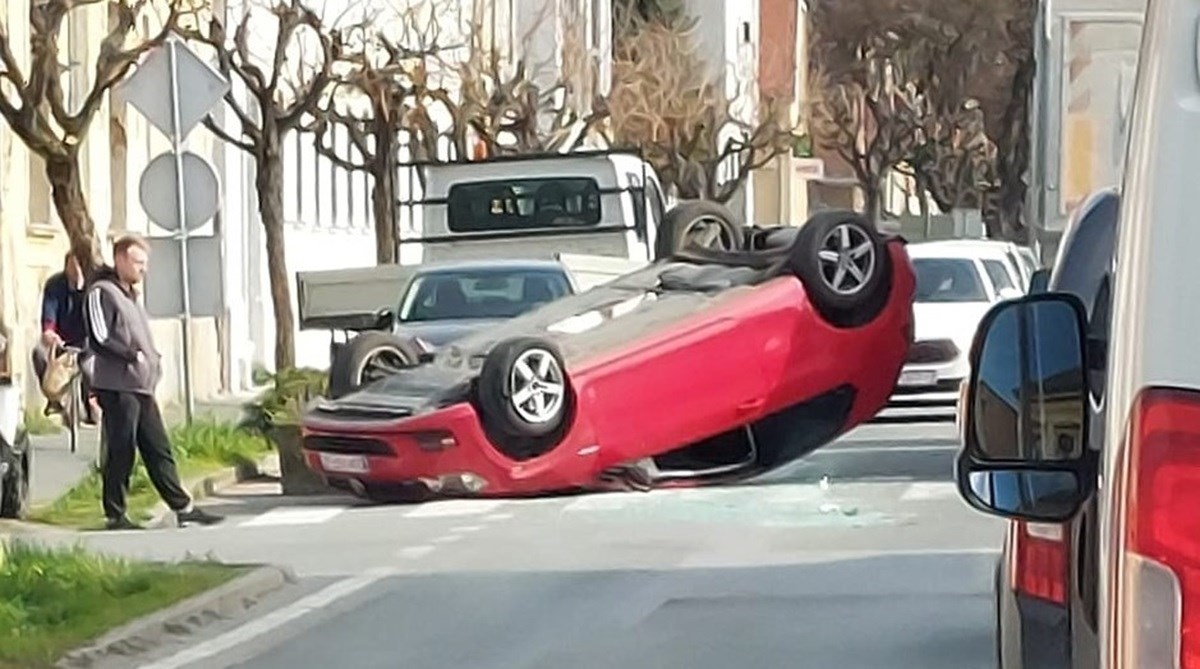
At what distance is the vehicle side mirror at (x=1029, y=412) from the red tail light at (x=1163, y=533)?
92cm

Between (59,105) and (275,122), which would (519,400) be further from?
(275,122)

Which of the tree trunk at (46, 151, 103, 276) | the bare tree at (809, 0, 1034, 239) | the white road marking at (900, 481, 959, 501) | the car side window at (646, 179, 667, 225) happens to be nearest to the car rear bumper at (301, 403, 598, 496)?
the white road marking at (900, 481, 959, 501)

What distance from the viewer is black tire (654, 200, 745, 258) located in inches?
771

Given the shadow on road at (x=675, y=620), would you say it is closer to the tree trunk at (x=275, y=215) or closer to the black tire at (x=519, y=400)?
the black tire at (x=519, y=400)

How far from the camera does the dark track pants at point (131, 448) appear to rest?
16.4 m

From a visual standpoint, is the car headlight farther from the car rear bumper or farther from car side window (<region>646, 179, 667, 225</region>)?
car side window (<region>646, 179, 667, 225</region>)

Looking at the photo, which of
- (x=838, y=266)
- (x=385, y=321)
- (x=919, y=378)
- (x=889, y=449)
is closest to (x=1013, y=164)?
(x=919, y=378)

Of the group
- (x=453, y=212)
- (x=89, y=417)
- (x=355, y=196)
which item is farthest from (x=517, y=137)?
(x=89, y=417)

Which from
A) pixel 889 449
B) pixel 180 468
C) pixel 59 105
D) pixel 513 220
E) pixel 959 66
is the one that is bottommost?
pixel 889 449

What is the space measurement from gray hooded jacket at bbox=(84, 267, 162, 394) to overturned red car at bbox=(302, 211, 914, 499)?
1738mm

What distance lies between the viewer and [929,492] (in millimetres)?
18438

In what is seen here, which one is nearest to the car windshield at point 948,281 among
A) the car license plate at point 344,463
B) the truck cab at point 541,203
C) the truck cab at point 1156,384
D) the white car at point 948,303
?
the white car at point 948,303

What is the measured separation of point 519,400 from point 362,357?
1.77m

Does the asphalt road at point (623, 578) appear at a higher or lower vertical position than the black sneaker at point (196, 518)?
higher
